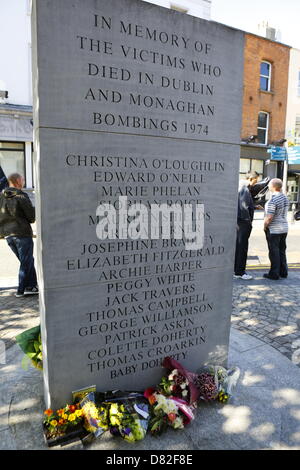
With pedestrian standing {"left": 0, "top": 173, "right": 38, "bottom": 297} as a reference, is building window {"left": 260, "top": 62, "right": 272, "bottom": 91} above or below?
above

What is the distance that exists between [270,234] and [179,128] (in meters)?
4.81

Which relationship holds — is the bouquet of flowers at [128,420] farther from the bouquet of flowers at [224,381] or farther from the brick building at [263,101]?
the brick building at [263,101]

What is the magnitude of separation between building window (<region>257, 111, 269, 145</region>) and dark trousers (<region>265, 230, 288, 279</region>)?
18124mm

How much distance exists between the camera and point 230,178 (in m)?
3.32

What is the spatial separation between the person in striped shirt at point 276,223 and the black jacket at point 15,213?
467cm

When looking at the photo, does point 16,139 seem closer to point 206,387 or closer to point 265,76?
point 206,387

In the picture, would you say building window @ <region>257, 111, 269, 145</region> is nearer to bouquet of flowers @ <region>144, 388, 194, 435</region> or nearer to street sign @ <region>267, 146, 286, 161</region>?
street sign @ <region>267, 146, 286, 161</region>

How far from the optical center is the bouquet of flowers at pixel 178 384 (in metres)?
2.94

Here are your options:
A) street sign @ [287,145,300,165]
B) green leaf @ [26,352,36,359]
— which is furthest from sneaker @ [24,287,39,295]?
street sign @ [287,145,300,165]

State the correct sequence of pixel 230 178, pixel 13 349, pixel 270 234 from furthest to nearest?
pixel 270 234
pixel 13 349
pixel 230 178

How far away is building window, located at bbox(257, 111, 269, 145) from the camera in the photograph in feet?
76.8

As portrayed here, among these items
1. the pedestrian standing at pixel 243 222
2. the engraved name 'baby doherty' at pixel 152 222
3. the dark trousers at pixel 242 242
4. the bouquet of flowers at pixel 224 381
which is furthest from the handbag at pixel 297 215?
the engraved name 'baby doherty' at pixel 152 222
